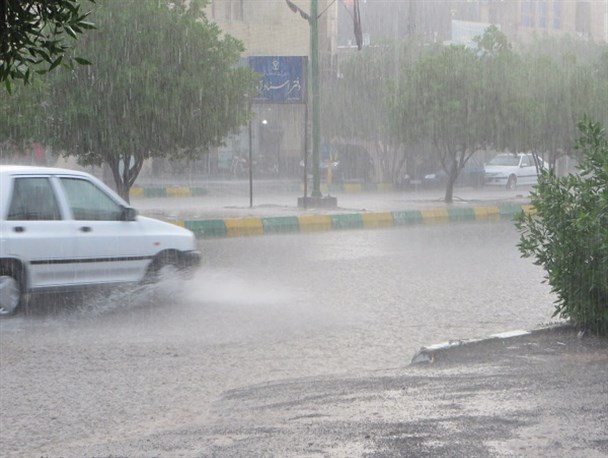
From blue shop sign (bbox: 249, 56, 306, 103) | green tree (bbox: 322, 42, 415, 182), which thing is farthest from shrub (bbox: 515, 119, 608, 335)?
green tree (bbox: 322, 42, 415, 182)

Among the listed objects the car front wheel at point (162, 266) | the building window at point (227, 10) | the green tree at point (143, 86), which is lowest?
the car front wheel at point (162, 266)

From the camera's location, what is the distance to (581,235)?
7.83 metres

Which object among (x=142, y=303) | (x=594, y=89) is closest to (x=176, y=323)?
(x=142, y=303)

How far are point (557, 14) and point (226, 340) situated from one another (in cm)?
7463

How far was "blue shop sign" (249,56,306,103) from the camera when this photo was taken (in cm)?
2473

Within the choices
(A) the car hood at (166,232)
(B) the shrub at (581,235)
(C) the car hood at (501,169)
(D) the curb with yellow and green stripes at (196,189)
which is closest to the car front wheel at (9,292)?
(A) the car hood at (166,232)

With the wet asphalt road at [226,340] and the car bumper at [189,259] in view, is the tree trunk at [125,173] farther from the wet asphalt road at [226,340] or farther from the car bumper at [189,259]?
the car bumper at [189,259]

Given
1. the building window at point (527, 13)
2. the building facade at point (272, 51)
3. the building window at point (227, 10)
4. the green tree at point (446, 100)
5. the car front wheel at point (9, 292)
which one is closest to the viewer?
the car front wheel at point (9, 292)

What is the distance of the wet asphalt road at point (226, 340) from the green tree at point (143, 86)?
5021 millimetres

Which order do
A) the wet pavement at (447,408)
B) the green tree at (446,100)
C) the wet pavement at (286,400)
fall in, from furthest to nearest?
the green tree at (446,100) → the wet pavement at (286,400) → the wet pavement at (447,408)

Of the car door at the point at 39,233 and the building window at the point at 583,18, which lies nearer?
the car door at the point at 39,233

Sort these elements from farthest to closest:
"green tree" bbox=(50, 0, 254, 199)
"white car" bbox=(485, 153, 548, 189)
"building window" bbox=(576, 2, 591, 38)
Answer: "building window" bbox=(576, 2, 591, 38)
"white car" bbox=(485, 153, 548, 189)
"green tree" bbox=(50, 0, 254, 199)

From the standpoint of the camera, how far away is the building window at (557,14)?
258 ft

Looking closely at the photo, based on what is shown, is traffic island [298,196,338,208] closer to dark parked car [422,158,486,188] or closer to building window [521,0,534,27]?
dark parked car [422,158,486,188]
